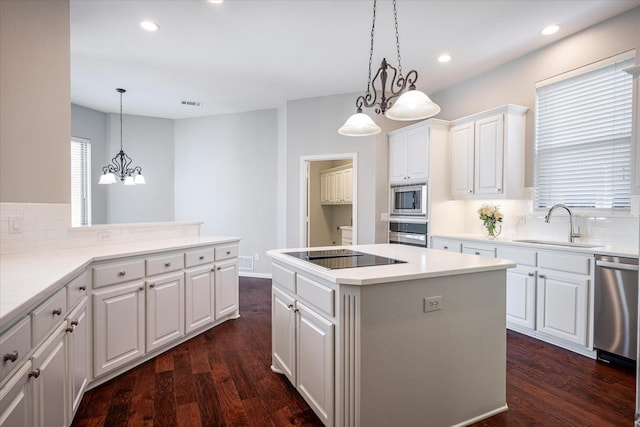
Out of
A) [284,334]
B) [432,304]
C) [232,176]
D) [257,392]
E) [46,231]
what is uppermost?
[232,176]

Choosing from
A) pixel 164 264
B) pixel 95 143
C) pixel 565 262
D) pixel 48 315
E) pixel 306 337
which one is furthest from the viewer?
pixel 95 143

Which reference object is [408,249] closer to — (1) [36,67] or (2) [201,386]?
(2) [201,386]

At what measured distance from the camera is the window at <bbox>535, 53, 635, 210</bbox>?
2.97 m

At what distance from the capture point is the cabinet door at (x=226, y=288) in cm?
346

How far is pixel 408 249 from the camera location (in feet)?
8.62

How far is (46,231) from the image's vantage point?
2564 millimetres

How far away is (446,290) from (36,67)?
10.5 feet

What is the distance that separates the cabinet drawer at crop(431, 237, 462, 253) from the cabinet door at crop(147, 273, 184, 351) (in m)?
2.90

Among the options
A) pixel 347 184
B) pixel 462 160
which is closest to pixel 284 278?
pixel 462 160

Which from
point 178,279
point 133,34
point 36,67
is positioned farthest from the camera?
point 133,34

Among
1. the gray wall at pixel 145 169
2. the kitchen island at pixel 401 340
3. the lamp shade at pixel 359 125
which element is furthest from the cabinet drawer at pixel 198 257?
the gray wall at pixel 145 169

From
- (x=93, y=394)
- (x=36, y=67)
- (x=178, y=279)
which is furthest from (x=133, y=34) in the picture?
(x=93, y=394)

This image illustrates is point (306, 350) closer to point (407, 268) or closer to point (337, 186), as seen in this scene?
point (407, 268)

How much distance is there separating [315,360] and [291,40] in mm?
3028
